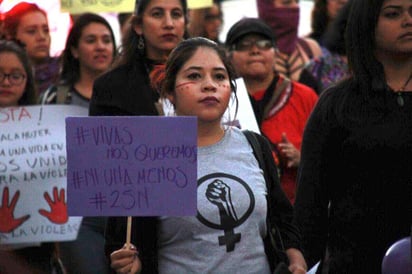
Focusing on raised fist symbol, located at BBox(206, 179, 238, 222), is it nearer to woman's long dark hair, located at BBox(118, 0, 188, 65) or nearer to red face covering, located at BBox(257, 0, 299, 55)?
woman's long dark hair, located at BBox(118, 0, 188, 65)

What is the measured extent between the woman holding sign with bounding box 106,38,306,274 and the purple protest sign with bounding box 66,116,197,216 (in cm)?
13

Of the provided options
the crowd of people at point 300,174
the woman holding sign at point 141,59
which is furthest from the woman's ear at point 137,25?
the crowd of people at point 300,174

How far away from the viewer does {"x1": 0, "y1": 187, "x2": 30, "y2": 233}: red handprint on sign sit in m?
7.67

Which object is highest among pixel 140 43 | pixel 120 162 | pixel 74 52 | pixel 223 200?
pixel 140 43

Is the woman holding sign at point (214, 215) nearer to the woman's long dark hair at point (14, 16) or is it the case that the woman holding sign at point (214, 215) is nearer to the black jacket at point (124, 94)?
the black jacket at point (124, 94)

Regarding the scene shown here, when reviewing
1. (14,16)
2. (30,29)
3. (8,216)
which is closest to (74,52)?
(30,29)

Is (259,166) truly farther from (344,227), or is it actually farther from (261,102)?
(261,102)

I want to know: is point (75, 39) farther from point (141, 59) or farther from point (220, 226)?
point (220, 226)

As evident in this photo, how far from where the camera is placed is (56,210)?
799 centimetres

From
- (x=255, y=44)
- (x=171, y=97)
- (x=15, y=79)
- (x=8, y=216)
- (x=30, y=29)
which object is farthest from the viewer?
(x=30, y=29)

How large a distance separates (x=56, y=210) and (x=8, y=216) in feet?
1.11

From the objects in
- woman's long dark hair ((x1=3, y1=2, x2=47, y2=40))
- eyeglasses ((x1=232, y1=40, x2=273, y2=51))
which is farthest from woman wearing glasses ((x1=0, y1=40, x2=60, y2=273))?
eyeglasses ((x1=232, y1=40, x2=273, y2=51))

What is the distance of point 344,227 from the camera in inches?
245

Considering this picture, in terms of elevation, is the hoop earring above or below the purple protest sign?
above
